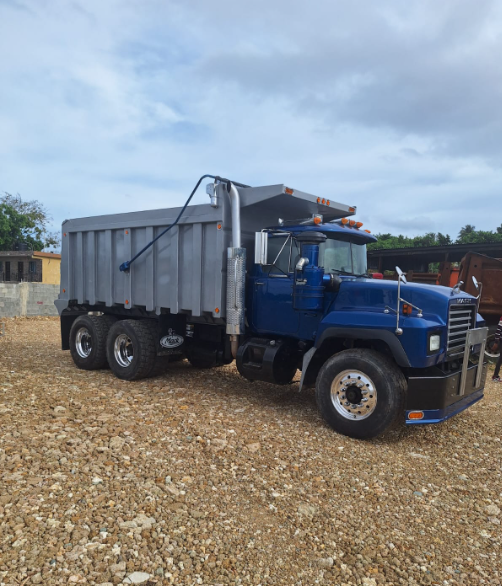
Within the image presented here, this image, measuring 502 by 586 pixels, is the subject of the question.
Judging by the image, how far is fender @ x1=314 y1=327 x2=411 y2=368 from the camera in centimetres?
501

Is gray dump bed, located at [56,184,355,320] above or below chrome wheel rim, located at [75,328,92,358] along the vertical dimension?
above

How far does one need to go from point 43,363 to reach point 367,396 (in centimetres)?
663

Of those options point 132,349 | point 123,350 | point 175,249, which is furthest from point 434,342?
point 123,350

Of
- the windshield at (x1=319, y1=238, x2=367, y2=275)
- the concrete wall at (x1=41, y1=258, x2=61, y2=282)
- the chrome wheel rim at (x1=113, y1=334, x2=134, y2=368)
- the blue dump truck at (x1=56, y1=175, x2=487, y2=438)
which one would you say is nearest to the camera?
Result: the blue dump truck at (x1=56, y1=175, x2=487, y2=438)

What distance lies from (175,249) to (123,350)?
6.82 feet

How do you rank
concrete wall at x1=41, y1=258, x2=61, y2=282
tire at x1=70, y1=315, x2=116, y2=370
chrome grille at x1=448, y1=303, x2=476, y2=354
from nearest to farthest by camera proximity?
chrome grille at x1=448, y1=303, x2=476, y2=354 → tire at x1=70, y1=315, x2=116, y2=370 → concrete wall at x1=41, y1=258, x2=61, y2=282

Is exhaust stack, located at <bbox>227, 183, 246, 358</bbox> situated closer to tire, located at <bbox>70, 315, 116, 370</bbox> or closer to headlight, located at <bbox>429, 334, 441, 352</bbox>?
headlight, located at <bbox>429, 334, 441, 352</bbox>

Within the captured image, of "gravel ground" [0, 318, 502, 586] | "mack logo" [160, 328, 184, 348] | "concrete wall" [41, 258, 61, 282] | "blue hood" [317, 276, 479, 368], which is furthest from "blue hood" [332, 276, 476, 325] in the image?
"concrete wall" [41, 258, 61, 282]

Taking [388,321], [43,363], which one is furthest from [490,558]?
[43,363]

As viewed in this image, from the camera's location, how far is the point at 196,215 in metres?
6.88

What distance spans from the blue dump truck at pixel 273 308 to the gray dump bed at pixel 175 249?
23 millimetres

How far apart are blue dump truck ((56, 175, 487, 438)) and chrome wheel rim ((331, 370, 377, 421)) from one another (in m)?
0.01

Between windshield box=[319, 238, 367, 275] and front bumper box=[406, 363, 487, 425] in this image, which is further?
windshield box=[319, 238, 367, 275]

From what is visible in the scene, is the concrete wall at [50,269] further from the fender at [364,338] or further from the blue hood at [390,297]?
the blue hood at [390,297]
